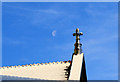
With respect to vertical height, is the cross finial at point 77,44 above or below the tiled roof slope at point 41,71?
above

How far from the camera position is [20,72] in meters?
21.1

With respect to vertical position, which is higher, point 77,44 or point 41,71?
point 77,44

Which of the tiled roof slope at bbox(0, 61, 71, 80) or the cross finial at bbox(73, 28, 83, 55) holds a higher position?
the cross finial at bbox(73, 28, 83, 55)

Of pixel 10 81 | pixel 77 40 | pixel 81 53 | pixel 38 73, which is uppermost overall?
pixel 77 40

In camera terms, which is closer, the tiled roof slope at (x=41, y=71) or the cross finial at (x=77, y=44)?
the tiled roof slope at (x=41, y=71)

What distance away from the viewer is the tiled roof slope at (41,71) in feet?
63.5

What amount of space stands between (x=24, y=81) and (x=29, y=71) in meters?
4.90

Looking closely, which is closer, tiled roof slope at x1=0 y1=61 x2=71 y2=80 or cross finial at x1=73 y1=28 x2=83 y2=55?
tiled roof slope at x1=0 y1=61 x2=71 y2=80

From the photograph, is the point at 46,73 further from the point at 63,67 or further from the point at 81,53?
the point at 81,53

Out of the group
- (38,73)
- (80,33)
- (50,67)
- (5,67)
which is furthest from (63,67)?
(5,67)

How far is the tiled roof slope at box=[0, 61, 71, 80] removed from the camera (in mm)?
19344

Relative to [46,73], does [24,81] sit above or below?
below

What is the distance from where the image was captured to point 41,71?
70.2ft

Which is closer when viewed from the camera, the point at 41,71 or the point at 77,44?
the point at 41,71
